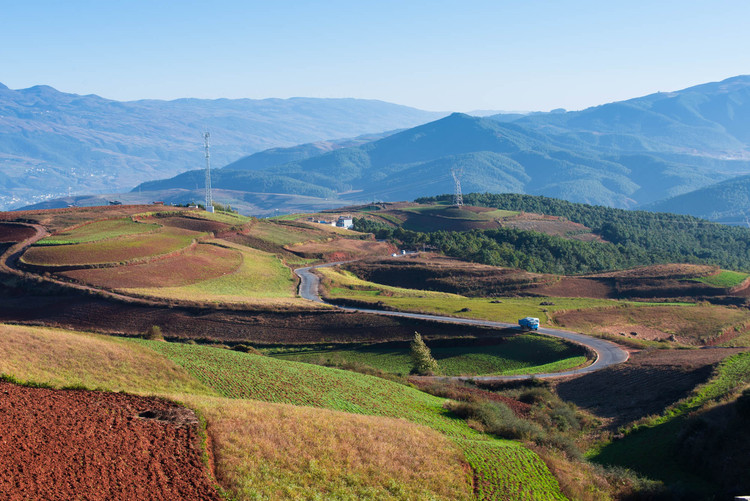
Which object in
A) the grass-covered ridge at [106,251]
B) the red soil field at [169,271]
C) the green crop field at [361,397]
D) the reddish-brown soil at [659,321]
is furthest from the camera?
the grass-covered ridge at [106,251]

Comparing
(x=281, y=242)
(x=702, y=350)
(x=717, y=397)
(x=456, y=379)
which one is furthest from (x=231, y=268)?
(x=717, y=397)

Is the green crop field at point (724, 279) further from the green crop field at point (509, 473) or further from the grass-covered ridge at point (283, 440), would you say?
the grass-covered ridge at point (283, 440)

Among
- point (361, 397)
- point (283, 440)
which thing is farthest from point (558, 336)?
point (283, 440)

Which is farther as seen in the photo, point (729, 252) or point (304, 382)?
point (729, 252)

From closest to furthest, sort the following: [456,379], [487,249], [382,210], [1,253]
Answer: [456,379] < [1,253] < [487,249] < [382,210]

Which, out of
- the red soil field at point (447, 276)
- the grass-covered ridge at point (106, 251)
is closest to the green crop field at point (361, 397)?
the grass-covered ridge at point (106, 251)

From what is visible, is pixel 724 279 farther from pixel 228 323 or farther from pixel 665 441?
pixel 228 323

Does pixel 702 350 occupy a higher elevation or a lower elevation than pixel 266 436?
lower

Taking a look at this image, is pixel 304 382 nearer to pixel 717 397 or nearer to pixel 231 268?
pixel 717 397
